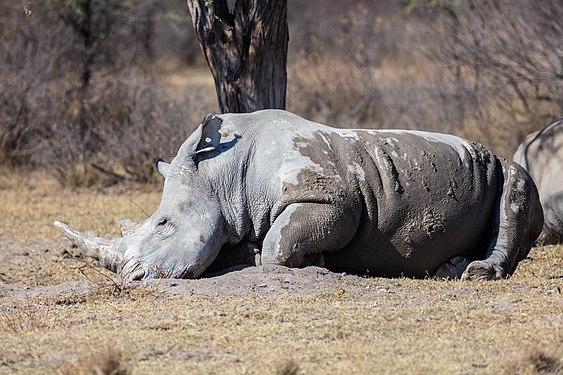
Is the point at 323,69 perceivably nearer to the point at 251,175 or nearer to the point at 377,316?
the point at 251,175

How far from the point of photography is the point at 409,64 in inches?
1029

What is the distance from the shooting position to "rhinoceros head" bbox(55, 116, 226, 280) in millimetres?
7566

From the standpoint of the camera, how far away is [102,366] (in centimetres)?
512

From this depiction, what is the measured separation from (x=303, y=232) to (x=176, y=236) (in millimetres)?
910

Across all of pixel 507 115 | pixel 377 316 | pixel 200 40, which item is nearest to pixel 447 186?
pixel 377 316

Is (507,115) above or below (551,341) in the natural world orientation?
below

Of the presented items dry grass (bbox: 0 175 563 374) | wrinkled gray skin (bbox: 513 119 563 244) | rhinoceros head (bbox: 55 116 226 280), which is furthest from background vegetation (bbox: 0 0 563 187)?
dry grass (bbox: 0 175 563 374)

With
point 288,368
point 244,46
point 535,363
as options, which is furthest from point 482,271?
point 244,46

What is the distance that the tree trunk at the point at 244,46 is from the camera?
9.91m

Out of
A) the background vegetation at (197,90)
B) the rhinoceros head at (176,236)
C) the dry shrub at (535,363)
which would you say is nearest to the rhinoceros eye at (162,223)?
the rhinoceros head at (176,236)

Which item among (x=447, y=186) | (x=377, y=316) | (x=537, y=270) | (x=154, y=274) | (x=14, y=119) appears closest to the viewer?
(x=377, y=316)

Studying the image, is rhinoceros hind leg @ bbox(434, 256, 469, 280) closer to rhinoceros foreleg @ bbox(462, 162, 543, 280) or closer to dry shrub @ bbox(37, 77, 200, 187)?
rhinoceros foreleg @ bbox(462, 162, 543, 280)

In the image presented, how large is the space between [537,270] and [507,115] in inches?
263

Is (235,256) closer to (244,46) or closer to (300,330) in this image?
(300,330)
